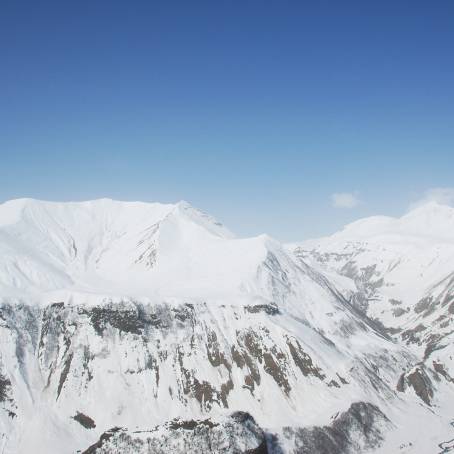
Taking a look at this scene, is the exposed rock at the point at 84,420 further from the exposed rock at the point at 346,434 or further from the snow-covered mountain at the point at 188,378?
the exposed rock at the point at 346,434

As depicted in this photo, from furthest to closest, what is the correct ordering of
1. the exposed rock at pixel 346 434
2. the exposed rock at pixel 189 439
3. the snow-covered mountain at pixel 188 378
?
the snow-covered mountain at pixel 188 378, the exposed rock at pixel 346 434, the exposed rock at pixel 189 439

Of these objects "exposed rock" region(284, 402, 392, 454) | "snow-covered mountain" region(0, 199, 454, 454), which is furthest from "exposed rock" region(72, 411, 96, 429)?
"exposed rock" region(284, 402, 392, 454)

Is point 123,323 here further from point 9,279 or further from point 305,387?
point 305,387

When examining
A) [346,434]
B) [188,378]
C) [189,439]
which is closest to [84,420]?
[188,378]

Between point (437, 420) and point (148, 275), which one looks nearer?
point (437, 420)

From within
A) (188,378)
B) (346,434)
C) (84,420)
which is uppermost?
(188,378)

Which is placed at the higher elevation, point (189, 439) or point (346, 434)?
point (189, 439)

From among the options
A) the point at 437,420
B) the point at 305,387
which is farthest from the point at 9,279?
the point at 437,420

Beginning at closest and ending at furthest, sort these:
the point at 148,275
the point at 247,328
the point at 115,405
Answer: the point at 115,405, the point at 247,328, the point at 148,275

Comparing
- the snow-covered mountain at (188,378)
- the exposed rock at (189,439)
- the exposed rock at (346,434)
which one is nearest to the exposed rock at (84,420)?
the snow-covered mountain at (188,378)

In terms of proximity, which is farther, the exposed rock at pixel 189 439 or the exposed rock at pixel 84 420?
the exposed rock at pixel 84 420

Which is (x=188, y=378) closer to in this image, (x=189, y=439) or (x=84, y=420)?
(x=84, y=420)
